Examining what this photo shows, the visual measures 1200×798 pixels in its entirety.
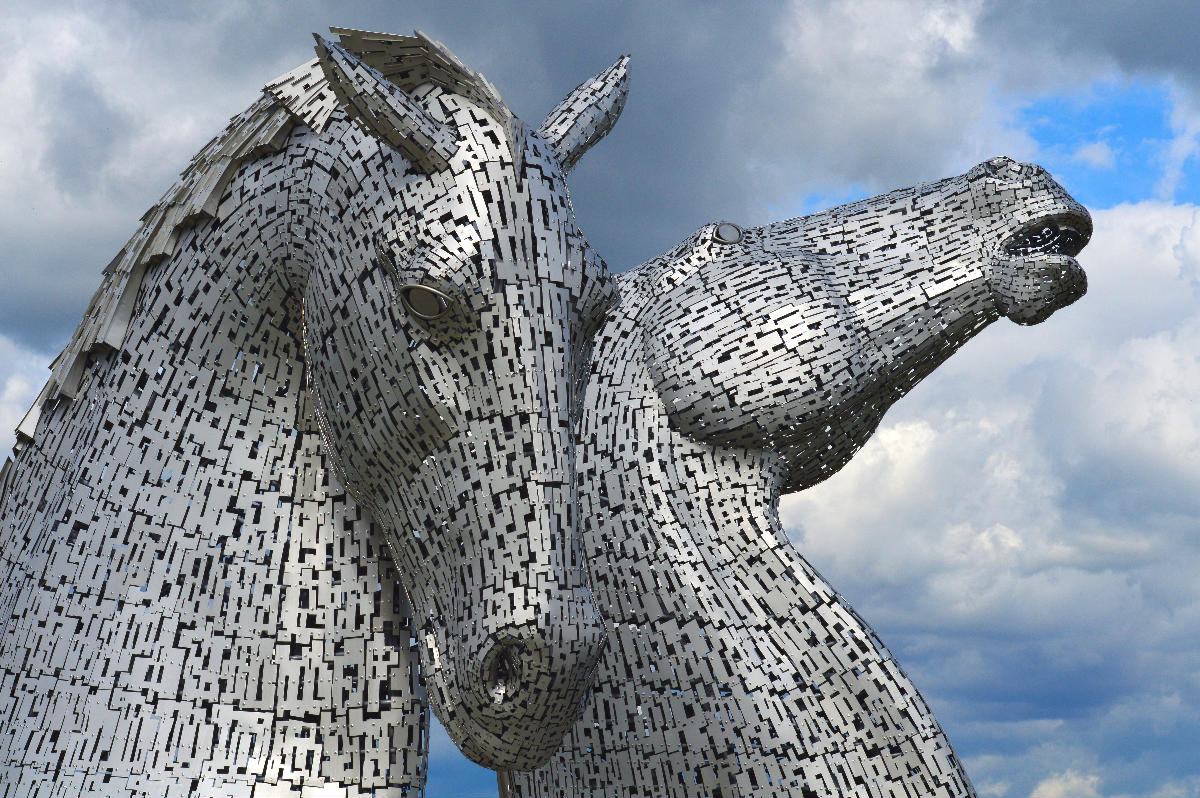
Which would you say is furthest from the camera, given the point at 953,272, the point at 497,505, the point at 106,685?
the point at 953,272

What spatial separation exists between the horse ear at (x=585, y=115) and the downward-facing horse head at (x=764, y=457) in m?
1.06

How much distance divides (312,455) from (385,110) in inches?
25.5

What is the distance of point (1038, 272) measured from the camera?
3830mm

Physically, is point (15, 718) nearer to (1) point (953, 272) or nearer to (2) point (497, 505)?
(2) point (497, 505)

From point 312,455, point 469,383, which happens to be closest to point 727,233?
point 312,455

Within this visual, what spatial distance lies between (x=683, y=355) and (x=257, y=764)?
184 centimetres

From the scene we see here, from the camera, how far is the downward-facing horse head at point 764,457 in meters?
3.14

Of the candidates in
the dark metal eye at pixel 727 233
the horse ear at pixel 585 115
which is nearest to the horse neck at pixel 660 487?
the dark metal eye at pixel 727 233

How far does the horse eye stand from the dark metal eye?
6.96 feet

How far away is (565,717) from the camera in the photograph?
1.85m

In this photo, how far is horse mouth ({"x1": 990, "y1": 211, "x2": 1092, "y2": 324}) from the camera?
151 inches

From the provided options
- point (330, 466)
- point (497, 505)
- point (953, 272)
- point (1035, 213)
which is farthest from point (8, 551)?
point (1035, 213)

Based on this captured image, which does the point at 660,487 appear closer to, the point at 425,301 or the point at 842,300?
the point at 842,300

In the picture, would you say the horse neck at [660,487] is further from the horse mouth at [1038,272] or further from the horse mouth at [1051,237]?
the horse mouth at [1051,237]
